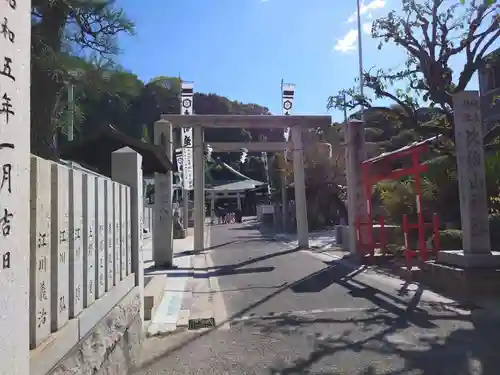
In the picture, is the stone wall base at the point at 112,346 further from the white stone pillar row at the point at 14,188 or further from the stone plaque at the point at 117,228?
the white stone pillar row at the point at 14,188

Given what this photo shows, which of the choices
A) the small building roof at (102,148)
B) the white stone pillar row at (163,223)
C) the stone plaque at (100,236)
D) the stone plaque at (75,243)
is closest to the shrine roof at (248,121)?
the white stone pillar row at (163,223)

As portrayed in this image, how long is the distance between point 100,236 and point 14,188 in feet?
7.30

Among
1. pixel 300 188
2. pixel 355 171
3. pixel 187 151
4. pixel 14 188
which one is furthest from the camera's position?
pixel 187 151

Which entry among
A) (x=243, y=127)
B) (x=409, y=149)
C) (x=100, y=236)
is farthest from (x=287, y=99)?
(x=100, y=236)

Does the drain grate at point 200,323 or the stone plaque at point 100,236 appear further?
the drain grate at point 200,323

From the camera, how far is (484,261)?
30.3 feet

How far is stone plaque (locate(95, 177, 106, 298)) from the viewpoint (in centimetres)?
441

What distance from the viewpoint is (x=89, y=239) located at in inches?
163

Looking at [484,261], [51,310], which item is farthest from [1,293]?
[484,261]

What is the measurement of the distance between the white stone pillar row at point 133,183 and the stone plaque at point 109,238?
1076 millimetres

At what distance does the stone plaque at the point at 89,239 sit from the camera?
13.1 ft

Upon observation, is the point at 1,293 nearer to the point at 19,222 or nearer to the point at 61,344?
the point at 19,222

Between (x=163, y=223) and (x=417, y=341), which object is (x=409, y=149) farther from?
(x=163, y=223)

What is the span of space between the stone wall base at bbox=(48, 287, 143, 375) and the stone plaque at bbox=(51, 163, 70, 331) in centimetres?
28
